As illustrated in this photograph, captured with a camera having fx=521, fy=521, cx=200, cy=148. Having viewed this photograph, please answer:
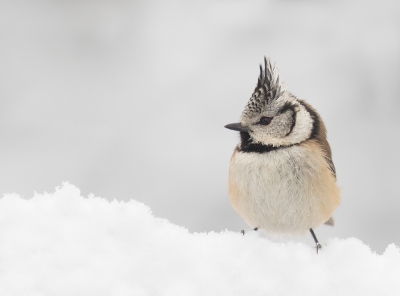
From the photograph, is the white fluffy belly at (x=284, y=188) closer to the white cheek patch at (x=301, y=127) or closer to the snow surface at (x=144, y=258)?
the white cheek patch at (x=301, y=127)

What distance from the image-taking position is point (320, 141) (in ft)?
12.3

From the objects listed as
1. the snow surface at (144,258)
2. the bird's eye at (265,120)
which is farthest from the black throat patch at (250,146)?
the snow surface at (144,258)

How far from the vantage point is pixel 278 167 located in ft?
11.0

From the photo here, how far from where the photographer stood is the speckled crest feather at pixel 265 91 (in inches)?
135

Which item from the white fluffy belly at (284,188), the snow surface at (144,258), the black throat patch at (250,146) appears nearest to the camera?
the snow surface at (144,258)

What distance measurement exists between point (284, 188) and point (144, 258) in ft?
5.61

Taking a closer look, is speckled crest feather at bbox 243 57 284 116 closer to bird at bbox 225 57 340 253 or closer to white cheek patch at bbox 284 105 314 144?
bird at bbox 225 57 340 253

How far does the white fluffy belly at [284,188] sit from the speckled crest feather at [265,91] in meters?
0.32

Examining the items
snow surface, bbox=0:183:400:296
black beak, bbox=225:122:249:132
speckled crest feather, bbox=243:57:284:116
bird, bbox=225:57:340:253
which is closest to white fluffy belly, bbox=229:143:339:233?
bird, bbox=225:57:340:253

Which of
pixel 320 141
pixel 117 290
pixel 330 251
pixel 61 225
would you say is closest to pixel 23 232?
pixel 61 225

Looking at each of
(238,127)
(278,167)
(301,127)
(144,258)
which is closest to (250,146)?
(238,127)

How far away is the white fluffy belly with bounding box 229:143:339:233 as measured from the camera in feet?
11.0

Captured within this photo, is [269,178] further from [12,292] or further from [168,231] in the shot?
[12,292]

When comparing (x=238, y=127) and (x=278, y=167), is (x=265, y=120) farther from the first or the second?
(x=278, y=167)
